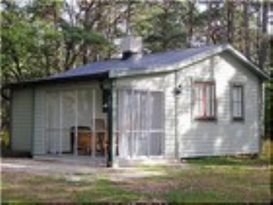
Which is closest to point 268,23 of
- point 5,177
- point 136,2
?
point 136,2

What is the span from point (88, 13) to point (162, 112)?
18074 millimetres

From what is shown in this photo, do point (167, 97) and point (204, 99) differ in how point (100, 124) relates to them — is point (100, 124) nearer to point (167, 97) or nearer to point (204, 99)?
point (167, 97)

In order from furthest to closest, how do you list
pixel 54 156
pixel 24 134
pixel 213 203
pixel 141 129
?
pixel 24 134 → pixel 54 156 → pixel 141 129 → pixel 213 203

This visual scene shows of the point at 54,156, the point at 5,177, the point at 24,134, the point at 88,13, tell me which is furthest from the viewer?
the point at 88,13

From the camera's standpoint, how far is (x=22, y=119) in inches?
830

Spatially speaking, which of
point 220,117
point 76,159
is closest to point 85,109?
point 76,159

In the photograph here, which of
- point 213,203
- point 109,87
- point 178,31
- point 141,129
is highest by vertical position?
point 178,31

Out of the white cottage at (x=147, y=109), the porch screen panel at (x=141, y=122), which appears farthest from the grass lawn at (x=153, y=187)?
the white cottage at (x=147, y=109)

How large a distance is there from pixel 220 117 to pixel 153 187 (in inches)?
337

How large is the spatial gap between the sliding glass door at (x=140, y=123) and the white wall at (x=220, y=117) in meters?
0.73

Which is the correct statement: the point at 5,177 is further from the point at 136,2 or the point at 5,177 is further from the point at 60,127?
the point at 136,2

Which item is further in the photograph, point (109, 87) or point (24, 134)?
point (24, 134)

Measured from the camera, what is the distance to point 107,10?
3588cm

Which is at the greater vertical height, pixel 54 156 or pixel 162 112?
pixel 162 112
